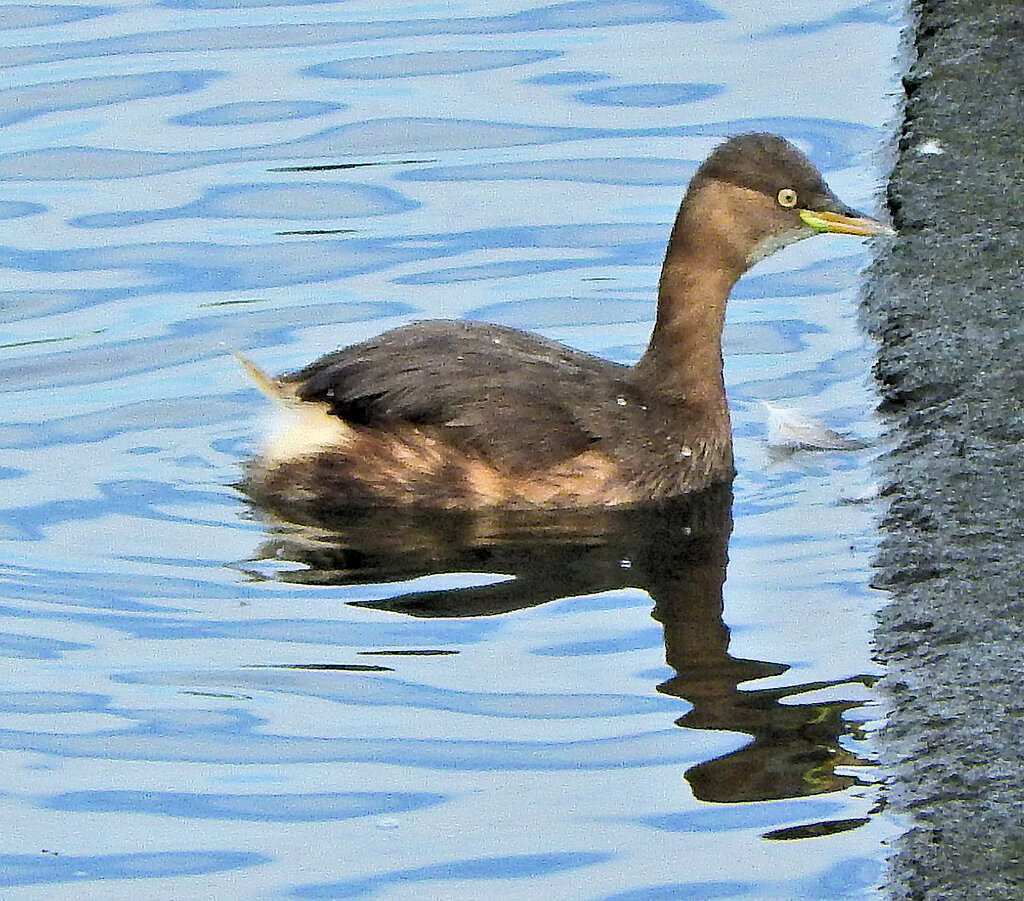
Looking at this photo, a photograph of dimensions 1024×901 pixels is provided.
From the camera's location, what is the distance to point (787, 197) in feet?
23.3

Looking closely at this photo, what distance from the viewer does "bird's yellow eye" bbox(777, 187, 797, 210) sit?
7091 millimetres

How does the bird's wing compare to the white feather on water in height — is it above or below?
above

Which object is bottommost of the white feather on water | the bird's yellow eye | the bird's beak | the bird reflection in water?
the bird reflection in water

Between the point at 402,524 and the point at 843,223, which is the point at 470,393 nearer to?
the point at 402,524

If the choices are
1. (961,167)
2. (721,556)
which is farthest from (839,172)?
(721,556)

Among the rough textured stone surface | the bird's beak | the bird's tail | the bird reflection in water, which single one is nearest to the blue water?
the bird reflection in water

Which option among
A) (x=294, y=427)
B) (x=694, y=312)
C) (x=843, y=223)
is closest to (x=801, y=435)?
(x=694, y=312)

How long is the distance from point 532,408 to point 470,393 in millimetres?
169

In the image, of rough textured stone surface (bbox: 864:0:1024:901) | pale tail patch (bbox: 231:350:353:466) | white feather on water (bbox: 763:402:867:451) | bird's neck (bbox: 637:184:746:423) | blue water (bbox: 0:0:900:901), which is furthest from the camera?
bird's neck (bbox: 637:184:746:423)

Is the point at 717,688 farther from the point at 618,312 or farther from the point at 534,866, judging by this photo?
the point at 618,312

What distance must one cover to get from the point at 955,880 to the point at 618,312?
12.0 feet

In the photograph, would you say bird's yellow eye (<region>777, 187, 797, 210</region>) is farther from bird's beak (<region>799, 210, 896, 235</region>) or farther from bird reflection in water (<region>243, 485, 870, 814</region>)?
bird reflection in water (<region>243, 485, 870, 814</region>)

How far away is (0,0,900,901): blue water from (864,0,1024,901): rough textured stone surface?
0.12 meters

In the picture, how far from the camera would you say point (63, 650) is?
5750mm
